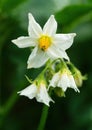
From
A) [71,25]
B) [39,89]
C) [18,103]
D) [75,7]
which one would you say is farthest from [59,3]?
[39,89]

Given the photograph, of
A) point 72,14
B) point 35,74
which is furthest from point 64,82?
point 35,74

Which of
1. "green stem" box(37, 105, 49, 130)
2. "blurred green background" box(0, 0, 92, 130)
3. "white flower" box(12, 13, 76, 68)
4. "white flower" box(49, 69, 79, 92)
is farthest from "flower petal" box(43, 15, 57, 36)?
"blurred green background" box(0, 0, 92, 130)

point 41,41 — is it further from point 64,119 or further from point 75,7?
point 64,119

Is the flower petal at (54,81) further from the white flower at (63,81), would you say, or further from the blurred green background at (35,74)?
the blurred green background at (35,74)

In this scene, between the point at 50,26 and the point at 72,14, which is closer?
the point at 50,26

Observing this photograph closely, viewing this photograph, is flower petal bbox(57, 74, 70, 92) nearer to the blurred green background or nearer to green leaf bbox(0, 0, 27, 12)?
green leaf bbox(0, 0, 27, 12)

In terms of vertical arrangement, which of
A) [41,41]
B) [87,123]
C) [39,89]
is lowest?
[87,123]

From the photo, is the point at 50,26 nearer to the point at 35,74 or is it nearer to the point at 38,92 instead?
the point at 38,92

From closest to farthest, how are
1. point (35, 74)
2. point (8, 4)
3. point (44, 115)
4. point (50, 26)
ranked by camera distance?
point (50, 26) → point (44, 115) → point (8, 4) → point (35, 74)
